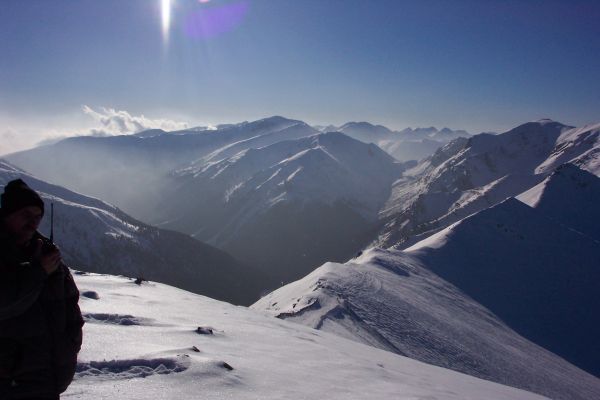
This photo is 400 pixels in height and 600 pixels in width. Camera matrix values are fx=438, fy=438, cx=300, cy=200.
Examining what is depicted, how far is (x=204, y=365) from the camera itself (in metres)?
11.3

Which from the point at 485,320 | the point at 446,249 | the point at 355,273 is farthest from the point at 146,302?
the point at 446,249

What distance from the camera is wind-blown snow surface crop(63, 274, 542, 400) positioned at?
383 inches

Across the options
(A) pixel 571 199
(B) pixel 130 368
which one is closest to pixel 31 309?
(B) pixel 130 368

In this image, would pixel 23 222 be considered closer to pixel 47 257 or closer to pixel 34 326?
pixel 47 257

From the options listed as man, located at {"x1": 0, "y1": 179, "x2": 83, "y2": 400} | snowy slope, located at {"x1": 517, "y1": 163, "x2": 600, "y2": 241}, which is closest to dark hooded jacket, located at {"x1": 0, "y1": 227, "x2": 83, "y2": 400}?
man, located at {"x1": 0, "y1": 179, "x2": 83, "y2": 400}

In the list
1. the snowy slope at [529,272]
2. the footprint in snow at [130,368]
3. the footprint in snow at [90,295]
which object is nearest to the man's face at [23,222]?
the footprint in snow at [130,368]

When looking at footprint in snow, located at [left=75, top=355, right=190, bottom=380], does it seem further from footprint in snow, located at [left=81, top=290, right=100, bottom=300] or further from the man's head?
footprint in snow, located at [left=81, top=290, right=100, bottom=300]

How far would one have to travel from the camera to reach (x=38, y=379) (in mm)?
5348

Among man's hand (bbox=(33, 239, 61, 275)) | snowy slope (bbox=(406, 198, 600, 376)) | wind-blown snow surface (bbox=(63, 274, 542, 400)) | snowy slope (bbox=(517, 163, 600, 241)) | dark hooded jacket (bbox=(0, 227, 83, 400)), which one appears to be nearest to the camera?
dark hooded jacket (bbox=(0, 227, 83, 400))

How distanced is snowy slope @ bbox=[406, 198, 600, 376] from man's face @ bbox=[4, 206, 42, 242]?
8231cm

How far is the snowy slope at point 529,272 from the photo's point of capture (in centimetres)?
7825

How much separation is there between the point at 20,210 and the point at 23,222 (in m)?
0.15

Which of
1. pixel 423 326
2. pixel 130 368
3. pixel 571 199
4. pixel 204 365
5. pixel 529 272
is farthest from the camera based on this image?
pixel 571 199

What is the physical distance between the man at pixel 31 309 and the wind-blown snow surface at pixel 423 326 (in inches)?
1593
